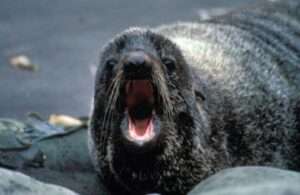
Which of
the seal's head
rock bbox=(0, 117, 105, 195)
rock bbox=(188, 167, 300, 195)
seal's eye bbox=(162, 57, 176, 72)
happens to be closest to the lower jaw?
the seal's head

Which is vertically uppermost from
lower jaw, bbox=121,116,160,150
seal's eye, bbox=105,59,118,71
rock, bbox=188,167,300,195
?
seal's eye, bbox=105,59,118,71

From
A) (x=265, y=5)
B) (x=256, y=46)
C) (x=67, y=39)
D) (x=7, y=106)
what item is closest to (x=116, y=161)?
(x=256, y=46)

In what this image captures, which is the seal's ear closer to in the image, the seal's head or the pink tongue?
the seal's head

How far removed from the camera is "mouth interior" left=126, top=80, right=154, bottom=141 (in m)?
5.96

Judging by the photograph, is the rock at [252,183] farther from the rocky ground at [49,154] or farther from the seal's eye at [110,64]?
the seal's eye at [110,64]

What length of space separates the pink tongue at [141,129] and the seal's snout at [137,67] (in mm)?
337

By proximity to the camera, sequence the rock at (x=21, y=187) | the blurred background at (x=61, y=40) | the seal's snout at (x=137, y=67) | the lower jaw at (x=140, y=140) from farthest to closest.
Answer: the blurred background at (x=61, y=40)
the lower jaw at (x=140, y=140)
the seal's snout at (x=137, y=67)
the rock at (x=21, y=187)

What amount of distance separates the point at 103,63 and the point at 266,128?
1.42 meters

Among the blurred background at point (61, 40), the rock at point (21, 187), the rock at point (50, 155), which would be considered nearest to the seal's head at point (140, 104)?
the rock at point (50, 155)

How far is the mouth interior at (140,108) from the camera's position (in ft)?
19.6

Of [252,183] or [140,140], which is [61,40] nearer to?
[140,140]

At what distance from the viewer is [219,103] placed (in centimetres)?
675

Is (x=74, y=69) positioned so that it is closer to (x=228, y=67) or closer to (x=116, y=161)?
(x=228, y=67)

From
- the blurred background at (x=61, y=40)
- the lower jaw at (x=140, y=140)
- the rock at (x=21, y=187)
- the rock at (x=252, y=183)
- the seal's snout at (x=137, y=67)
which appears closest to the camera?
the rock at (x=252, y=183)
